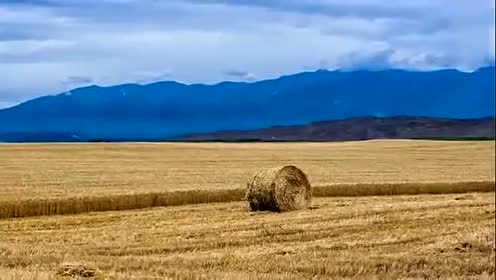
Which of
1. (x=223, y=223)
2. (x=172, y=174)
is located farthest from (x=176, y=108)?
(x=172, y=174)

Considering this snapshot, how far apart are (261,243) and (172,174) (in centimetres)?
1270

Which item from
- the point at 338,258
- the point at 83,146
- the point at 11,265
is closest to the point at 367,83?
the point at 83,146

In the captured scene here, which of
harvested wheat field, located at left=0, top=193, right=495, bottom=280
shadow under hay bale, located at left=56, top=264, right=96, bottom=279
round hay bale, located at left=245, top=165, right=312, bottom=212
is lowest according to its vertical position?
harvested wheat field, located at left=0, top=193, right=495, bottom=280

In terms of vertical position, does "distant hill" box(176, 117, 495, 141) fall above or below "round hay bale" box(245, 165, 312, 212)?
above

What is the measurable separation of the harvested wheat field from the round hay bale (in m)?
0.38

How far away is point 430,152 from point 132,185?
26.5 meters

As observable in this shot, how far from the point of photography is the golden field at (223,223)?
36.7 feet

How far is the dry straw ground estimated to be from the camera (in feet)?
63.6

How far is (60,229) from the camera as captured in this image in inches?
621

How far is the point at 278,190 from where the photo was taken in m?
18.9

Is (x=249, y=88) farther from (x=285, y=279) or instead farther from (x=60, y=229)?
(x=285, y=279)

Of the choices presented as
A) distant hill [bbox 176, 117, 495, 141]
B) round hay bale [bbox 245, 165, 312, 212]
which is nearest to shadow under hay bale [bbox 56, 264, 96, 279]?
round hay bale [bbox 245, 165, 312, 212]

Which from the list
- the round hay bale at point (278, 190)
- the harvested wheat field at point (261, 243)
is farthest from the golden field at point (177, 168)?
the round hay bale at point (278, 190)

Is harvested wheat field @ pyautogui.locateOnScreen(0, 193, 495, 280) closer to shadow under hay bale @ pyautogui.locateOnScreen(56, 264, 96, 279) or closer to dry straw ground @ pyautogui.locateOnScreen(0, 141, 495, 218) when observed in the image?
shadow under hay bale @ pyautogui.locateOnScreen(56, 264, 96, 279)
